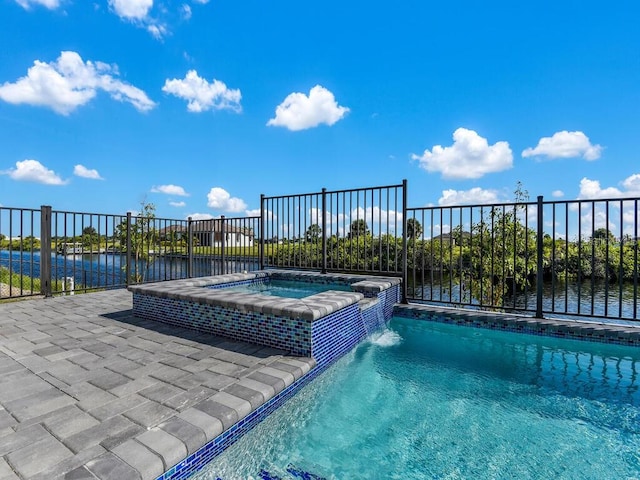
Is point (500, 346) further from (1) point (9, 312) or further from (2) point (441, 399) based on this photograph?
(1) point (9, 312)

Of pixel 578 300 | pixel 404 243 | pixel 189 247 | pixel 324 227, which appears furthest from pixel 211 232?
pixel 578 300

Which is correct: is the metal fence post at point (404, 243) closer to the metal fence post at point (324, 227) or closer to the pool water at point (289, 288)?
the pool water at point (289, 288)

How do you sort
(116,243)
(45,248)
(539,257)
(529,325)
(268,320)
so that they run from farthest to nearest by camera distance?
(116,243) < (45,248) < (539,257) < (529,325) < (268,320)

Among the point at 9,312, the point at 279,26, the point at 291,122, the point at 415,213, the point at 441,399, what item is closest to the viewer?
the point at 441,399

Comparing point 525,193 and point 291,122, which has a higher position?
point 291,122

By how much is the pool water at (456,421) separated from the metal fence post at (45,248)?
5.13 meters

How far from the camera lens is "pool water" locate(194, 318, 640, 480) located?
172cm

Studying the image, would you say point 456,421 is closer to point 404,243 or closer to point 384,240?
point 404,243

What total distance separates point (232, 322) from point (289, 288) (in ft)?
10.7

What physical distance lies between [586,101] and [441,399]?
7.11m

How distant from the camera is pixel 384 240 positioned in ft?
21.1

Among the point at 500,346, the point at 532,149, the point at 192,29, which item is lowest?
the point at 500,346

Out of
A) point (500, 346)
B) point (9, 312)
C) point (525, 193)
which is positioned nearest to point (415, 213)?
point (500, 346)

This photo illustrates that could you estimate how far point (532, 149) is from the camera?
6953 mm
